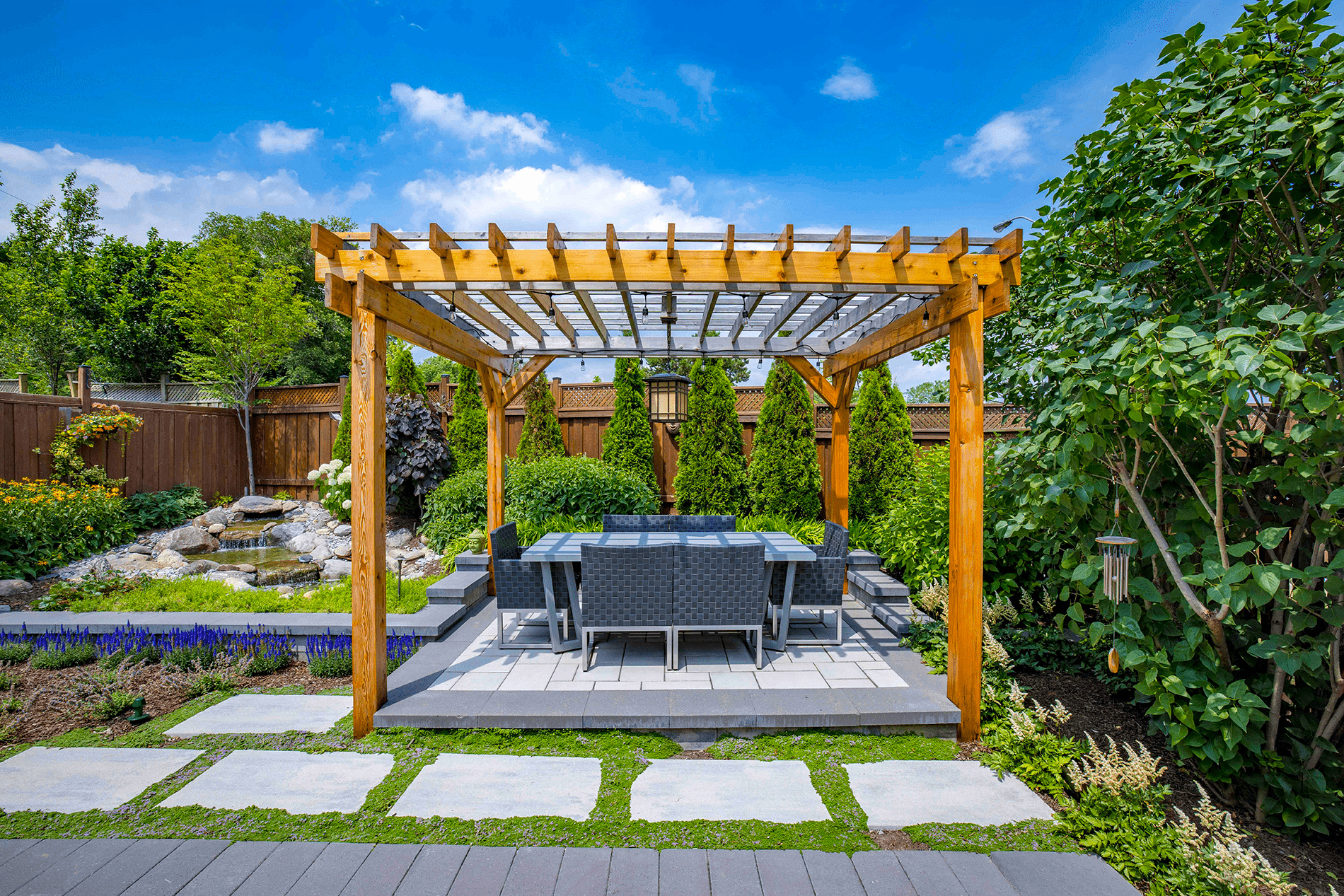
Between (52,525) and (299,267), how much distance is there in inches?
555

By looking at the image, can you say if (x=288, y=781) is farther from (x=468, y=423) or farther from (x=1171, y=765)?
(x=468, y=423)

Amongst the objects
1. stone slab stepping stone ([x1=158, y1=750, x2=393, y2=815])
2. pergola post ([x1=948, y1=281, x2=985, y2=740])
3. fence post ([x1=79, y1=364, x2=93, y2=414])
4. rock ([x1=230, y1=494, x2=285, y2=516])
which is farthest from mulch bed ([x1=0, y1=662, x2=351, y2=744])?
rock ([x1=230, y1=494, x2=285, y2=516])

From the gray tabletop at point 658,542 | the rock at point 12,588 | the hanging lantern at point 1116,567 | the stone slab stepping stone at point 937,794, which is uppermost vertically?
the hanging lantern at point 1116,567

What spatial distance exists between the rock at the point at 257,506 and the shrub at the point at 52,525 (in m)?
1.78

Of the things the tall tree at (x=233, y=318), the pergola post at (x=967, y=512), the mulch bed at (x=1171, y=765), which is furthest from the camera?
the tall tree at (x=233, y=318)

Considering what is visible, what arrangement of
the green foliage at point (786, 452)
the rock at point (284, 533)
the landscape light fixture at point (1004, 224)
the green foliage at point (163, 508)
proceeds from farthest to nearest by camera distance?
the rock at point (284, 533), the green foliage at point (163, 508), the green foliage at point (786, 452), the landscape light fixture at point (1004, 224)

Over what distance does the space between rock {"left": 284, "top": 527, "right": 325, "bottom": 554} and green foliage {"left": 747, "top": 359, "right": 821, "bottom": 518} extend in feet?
21.3

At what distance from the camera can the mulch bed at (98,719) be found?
309cm

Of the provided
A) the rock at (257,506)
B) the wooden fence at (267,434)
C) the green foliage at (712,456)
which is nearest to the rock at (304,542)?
the rock at (257,506)

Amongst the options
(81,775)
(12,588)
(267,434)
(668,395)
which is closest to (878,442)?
(668,395)

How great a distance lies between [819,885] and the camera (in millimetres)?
1905

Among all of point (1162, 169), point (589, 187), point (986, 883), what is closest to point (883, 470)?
point (1162, 169)

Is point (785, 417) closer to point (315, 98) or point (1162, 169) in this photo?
point (1162, 169)

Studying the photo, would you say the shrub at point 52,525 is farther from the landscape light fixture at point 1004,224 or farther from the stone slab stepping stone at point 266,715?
the landscape light fixture at point 1004,224
